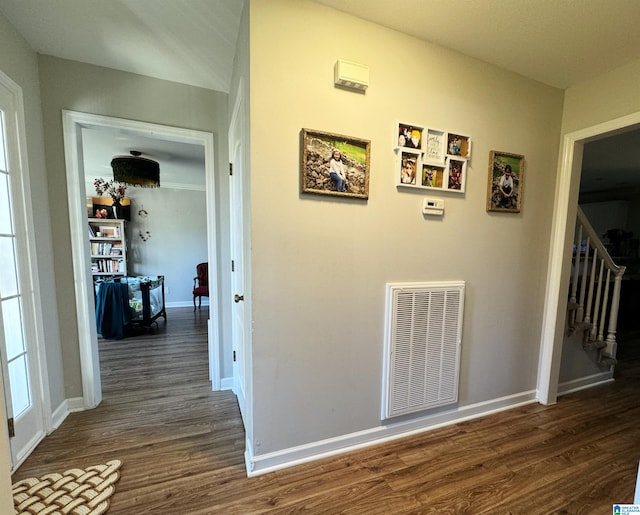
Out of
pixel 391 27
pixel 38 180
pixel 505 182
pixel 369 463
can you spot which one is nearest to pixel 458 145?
pixel 505 182

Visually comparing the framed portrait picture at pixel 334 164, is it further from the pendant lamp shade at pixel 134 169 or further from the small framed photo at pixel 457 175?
the pendant lamp shade at pixel 134 169

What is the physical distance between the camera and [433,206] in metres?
1.71

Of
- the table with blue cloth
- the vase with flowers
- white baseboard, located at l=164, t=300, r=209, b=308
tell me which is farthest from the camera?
white baseboard, located at l=164, t=300, r=209, b=308

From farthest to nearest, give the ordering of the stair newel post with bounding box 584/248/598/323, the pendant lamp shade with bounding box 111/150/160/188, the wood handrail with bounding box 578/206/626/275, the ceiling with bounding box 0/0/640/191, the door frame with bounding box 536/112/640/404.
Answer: the pendant lamp shade with bounding box 111/150/160/188 → the stair newel post with bounding box 584/248/598/323 → the wood handrail with bounding box 578/206/626/275 → the door frame with bounding box 536/112/640/404 → the ceiling with bounding box 0/0/640/191

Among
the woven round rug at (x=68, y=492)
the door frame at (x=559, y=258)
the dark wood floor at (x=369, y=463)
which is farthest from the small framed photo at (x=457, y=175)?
the woven round rug at (x=68, y=492)

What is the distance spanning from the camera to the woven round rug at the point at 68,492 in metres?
1.28

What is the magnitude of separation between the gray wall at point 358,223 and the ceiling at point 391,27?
0.11 m

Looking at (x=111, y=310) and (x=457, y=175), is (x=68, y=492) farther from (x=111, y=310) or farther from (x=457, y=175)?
(x=457, y=175)

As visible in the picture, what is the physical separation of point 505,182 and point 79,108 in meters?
2.99

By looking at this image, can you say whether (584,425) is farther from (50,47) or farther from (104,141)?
(104,141)

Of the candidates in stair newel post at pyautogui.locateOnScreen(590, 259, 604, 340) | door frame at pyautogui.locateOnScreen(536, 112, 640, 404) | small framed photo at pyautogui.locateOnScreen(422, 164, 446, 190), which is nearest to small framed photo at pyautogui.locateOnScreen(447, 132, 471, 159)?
small framed photo at pyautogui.locateOnScreen(422, 164, 446, 190)

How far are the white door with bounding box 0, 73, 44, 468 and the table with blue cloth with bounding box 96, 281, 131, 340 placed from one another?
1.98 meters

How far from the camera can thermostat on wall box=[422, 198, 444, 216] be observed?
170 centimetres

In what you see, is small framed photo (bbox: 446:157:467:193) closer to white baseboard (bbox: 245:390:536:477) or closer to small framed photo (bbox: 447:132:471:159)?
small framed photo (bbox: 447:132:471:159)
